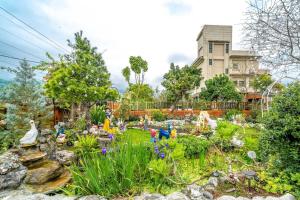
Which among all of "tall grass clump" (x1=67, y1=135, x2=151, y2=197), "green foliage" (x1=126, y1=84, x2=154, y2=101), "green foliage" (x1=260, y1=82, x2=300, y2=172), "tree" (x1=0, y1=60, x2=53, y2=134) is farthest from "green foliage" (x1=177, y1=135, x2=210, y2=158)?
"green foliage" (x1=126, y1=84, x2=154, y2=101)

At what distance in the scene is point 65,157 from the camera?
3846mm

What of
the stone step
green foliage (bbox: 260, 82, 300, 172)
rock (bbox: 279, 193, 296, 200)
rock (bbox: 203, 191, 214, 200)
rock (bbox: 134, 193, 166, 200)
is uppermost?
green foliage (bbox: 260, 82, 300, 172)

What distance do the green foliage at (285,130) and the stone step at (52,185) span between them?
3090mm

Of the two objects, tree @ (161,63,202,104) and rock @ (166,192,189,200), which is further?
tree @ (161,63,202,104)

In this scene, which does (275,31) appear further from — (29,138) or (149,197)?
(29,138)

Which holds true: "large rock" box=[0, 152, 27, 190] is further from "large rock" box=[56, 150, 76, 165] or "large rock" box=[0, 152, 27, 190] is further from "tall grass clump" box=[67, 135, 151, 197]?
"tall grass clump" box=[67, 135, 151, 197]

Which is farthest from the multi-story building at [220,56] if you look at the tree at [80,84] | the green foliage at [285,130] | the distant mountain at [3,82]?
the green foliage at [285,130]

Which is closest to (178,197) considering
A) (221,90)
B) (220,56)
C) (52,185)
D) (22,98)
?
(52,185)

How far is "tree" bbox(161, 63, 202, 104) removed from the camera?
51.0 feet

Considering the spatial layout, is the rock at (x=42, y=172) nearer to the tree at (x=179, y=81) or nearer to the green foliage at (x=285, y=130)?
the green foliage at (x=285, y=130)

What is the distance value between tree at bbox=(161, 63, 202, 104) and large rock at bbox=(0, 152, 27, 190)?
13.5m

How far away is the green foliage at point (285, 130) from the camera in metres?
2.37

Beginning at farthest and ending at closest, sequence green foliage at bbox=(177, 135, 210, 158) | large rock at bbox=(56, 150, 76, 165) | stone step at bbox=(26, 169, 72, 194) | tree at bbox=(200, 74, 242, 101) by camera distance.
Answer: tree at bbox=(200, 74, 242, 101), green foliage at bbox=(177, 135, 210, 158), large rock at bbox=(56, 150, 76, 165), stone step at bbox=(26, 169, 72, 194)

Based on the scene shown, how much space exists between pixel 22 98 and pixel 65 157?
2.09m
